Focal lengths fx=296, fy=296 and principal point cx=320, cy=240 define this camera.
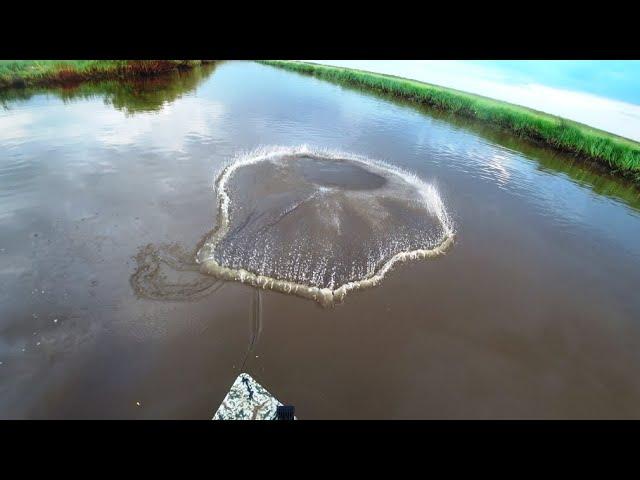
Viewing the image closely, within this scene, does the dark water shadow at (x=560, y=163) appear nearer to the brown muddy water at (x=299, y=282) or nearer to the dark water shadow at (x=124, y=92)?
the brown muddy water at (x=299, y=282)

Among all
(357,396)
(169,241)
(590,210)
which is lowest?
(357,396)

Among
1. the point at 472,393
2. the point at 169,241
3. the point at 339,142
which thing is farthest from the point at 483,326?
the point at 339,142

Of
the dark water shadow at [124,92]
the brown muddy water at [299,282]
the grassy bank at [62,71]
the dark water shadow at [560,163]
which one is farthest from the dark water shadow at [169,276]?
the grassy bank at [62,71]

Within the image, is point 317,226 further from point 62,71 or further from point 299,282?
point 62,71

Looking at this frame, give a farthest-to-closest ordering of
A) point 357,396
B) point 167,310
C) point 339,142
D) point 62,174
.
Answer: point 339,142, point 62,174, point 167,310, point 357,396

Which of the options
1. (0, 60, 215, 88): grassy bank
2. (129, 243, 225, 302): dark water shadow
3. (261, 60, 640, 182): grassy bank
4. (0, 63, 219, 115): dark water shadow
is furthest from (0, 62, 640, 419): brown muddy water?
(0, 60, 215, 88): grassy bank

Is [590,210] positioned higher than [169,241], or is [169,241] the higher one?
[590,210]

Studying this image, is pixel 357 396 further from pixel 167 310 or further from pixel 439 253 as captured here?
pixel 439 253
